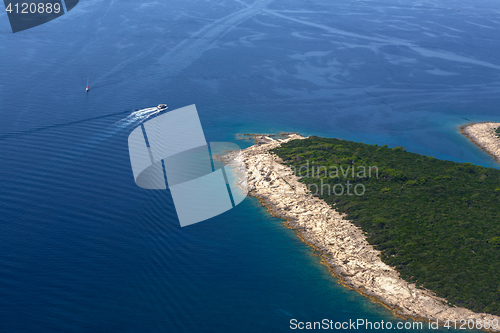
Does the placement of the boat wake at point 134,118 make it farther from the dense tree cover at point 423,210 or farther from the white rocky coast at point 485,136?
the white rocky coast at point 485,136

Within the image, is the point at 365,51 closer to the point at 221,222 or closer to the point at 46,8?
the point at 221,222

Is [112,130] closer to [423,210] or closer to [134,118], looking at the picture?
[134,118]

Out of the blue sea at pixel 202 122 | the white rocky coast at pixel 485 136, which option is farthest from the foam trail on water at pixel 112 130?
the white rocky coast at pixel 485 136

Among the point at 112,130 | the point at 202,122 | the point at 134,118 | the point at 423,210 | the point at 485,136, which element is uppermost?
the point at 134,118

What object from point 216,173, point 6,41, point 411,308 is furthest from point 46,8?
point 411,308

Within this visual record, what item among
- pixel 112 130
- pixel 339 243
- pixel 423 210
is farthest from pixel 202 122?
pixel 423 210

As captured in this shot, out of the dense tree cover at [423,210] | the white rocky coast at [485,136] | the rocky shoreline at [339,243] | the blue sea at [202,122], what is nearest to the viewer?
the blue sea at [202,122]
